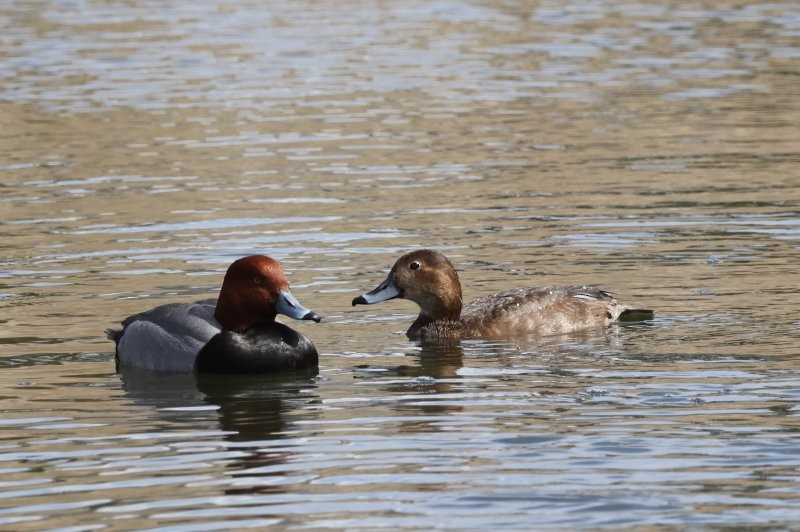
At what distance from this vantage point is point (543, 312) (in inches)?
519

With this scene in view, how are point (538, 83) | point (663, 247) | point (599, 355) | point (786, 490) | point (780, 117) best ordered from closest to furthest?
1. point (786, 490)
2. point (599, 355)
3. point (663, 247)
4. point (780, 117)
5. point (538, 83)

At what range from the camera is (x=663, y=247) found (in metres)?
15.7

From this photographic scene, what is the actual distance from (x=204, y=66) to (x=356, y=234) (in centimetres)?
1503

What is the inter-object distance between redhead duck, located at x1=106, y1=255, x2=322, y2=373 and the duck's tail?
2.70m

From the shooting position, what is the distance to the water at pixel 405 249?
8766 mm

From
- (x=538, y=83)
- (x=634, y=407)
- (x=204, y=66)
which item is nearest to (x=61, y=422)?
(x=634, y=407)

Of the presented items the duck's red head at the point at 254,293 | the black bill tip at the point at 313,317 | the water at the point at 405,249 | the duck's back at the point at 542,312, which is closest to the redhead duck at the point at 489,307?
the duck's back at the point at 542,312

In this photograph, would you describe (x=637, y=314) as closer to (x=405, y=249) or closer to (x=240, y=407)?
(x=405, y=249)

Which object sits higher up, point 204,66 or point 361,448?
point 204,66

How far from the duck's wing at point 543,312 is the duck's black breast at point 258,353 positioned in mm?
1742

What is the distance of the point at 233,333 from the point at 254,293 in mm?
333

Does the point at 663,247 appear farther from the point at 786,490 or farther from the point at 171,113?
the point at 171,113

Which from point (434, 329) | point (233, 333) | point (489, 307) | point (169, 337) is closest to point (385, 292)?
point (434, 329)

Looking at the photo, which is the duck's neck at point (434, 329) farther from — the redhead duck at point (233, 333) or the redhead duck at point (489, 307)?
the redhead duck at point (233, 333)
